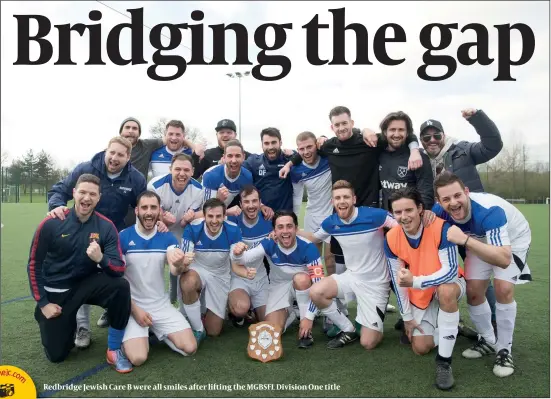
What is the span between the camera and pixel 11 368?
3391 mm

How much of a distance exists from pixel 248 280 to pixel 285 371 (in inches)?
62.2

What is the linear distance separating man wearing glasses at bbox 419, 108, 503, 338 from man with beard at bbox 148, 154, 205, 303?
103 inches

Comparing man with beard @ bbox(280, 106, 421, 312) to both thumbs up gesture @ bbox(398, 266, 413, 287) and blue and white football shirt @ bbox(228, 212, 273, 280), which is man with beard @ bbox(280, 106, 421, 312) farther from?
thumbs up gesture @ bbox(398, 266, 413, 287)

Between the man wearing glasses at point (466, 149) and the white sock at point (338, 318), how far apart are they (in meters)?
1.32

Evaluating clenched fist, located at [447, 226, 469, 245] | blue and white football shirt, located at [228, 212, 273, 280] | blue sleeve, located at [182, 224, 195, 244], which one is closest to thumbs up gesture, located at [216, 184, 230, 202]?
blue and white football shirt, located at [228, 212, 273, 280]

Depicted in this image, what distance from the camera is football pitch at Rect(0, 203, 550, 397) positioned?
11.0 feet

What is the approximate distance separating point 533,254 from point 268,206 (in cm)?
808

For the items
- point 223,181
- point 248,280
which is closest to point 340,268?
point 248,280

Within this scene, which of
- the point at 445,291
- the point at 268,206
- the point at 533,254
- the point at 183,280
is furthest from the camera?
the point at 533,254

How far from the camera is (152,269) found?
14.3 ft

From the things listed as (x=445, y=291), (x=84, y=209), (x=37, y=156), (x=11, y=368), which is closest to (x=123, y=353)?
(x=11, y=368)

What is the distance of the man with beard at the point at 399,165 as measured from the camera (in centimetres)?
461

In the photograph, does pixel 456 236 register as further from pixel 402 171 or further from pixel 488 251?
pixel 402 171

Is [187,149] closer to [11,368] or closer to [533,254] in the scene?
[11,368]
